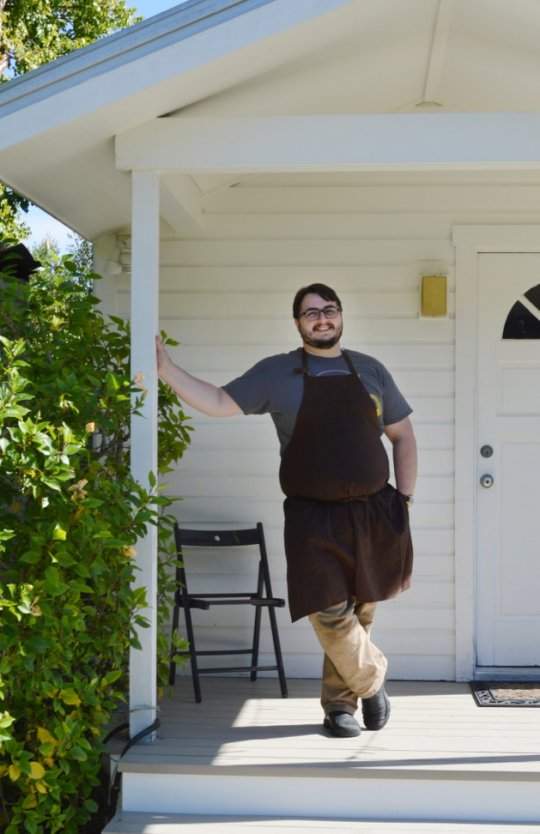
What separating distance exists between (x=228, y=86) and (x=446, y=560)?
8.29 feet

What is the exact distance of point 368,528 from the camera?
4.46 meters

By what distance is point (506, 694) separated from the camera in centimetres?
535

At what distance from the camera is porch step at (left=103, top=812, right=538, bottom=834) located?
4027 mm

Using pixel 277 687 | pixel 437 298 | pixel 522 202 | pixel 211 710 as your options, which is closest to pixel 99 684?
pixel 211 710

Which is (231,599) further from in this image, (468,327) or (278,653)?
(468,327)

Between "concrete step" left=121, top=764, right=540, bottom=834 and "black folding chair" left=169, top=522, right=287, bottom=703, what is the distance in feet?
3.43

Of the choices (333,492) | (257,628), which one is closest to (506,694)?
(257,628)

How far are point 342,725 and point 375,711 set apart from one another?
0.17 meters

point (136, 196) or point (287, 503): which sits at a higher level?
point (136, 196)

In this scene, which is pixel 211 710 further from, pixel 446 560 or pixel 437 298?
pixel 437 298

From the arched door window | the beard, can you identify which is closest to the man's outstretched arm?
the beard

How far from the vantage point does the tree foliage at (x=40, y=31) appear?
1398cm

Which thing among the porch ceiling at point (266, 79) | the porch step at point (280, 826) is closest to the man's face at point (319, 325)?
the porch ceiling at point (266, 79)

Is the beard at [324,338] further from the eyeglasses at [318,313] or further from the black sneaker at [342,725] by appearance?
the black sneaker at [342,725]
